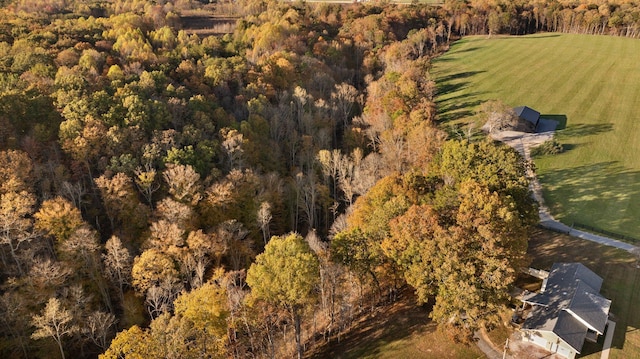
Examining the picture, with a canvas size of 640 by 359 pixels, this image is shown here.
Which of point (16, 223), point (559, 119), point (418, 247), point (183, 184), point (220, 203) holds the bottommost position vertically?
point (220, 203)

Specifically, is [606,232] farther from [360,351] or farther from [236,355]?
[236,355]

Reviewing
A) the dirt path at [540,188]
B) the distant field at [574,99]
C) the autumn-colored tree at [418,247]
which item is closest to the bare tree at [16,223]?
the autumn-colored tree at [418,247]

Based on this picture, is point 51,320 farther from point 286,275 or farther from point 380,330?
point 380,330

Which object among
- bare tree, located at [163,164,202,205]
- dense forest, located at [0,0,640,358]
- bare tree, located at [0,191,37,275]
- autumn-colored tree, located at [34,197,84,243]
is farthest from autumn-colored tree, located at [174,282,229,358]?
bare tree, located at [0,191,37,275]

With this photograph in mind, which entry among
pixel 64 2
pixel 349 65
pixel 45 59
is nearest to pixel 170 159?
pixel 45 59

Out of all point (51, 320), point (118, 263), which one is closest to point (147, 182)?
point (118, 263)

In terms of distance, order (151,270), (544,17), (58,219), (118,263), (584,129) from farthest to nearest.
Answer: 1. (544,17)
2. (584,129)
3. (58,219)
4. (151,270)
5. (118,263)
